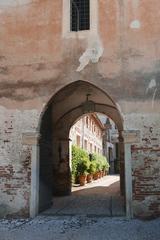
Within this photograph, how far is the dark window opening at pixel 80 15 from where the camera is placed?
10.3 metres

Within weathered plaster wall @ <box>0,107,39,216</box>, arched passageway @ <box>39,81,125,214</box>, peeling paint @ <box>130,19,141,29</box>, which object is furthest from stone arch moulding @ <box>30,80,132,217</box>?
peeling paint @ <box>130,19,141,29</box>

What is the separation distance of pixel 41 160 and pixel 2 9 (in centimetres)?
504

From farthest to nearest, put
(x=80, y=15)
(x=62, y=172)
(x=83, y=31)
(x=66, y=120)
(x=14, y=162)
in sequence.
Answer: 1. (x=66, y=120)
2. (x=62, y=172)
3. (x=80, y=15)
4. (x=83, y=31)
5. (x=14, y=162)

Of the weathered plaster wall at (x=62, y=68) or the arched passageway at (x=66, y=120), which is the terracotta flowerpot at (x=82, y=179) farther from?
the weathered plaster wall at (x=62, y=68)

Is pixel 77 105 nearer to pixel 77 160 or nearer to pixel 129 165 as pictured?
pixel 77 160

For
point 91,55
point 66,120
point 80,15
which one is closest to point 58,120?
point 66,120

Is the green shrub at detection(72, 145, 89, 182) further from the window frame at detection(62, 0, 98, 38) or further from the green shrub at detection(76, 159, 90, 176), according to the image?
the window frame at detection(62, 0, 98, 38)

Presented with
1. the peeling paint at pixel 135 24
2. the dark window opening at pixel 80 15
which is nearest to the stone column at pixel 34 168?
the dark window opening at pixel 80 15

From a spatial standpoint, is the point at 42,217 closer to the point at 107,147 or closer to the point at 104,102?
the point at 104,102

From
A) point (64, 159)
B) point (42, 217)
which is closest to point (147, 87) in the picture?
point (42, 217)

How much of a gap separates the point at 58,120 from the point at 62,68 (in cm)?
490

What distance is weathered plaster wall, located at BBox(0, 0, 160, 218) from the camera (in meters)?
9.38

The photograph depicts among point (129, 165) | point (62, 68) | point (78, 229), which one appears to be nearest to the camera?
point (78, 229)

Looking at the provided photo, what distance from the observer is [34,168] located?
9523mm
